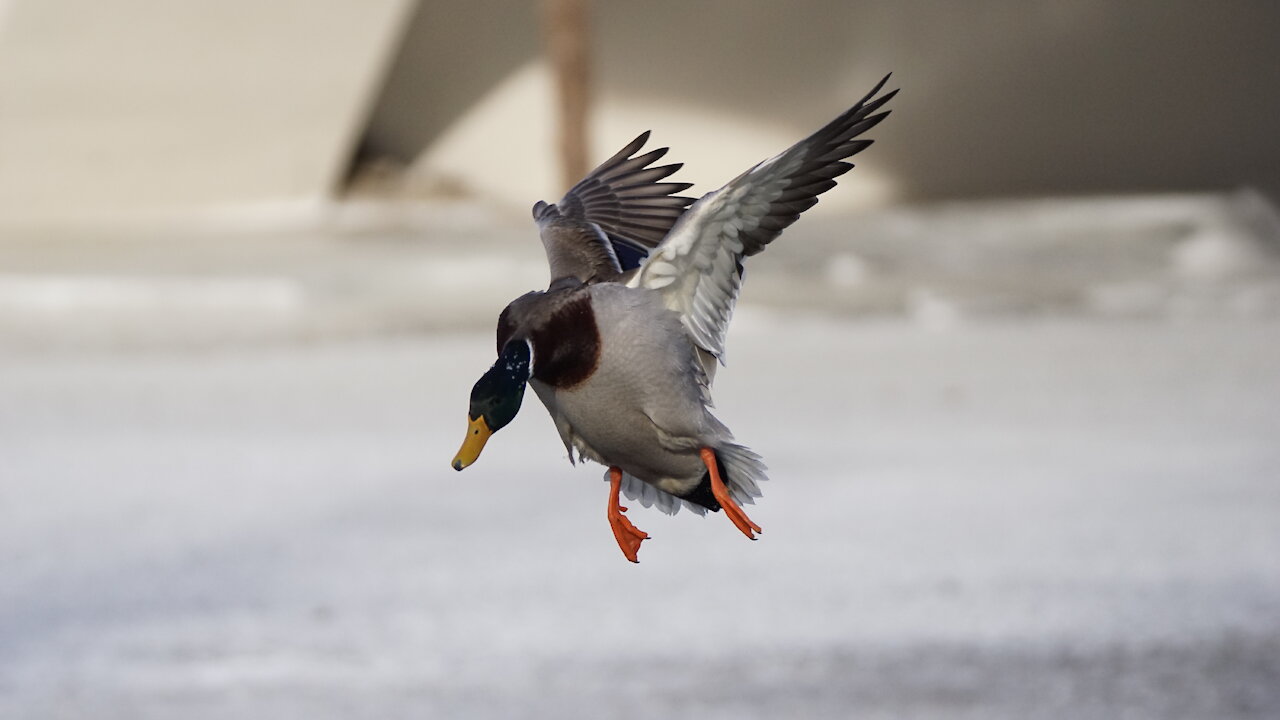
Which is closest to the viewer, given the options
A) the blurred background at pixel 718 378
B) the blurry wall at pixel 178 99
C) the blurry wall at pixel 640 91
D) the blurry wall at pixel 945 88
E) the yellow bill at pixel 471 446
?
the yellow bill at pixel 471 446

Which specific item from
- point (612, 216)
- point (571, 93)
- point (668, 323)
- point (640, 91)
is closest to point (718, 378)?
point (612, 216)

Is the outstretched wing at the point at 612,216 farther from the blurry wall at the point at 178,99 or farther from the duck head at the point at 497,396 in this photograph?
the blurry wall at the point at 178,99

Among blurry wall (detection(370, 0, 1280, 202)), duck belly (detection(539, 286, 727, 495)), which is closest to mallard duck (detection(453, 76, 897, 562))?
duck belly (detection(539, 286, 727, 495))

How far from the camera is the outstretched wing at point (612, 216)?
94 centimetres

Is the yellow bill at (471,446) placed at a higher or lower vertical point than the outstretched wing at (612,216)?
lower

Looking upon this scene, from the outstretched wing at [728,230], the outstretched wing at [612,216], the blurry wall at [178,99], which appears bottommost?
the outstretched wing at [728,230]

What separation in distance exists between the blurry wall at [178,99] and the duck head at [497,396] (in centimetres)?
1978

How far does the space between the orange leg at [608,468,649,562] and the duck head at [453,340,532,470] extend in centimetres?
10

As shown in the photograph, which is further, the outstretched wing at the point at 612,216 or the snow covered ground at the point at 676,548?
the snow covered ground at the point at 676,548

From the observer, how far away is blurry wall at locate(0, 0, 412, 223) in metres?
19.8

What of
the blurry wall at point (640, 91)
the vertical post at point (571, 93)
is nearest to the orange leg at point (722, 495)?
the vertical post at point (571, 93)

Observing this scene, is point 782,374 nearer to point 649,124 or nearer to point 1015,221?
point 1015,221

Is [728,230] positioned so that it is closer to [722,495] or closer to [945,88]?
[722,495]

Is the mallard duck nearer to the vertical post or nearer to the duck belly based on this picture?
the duck belly
